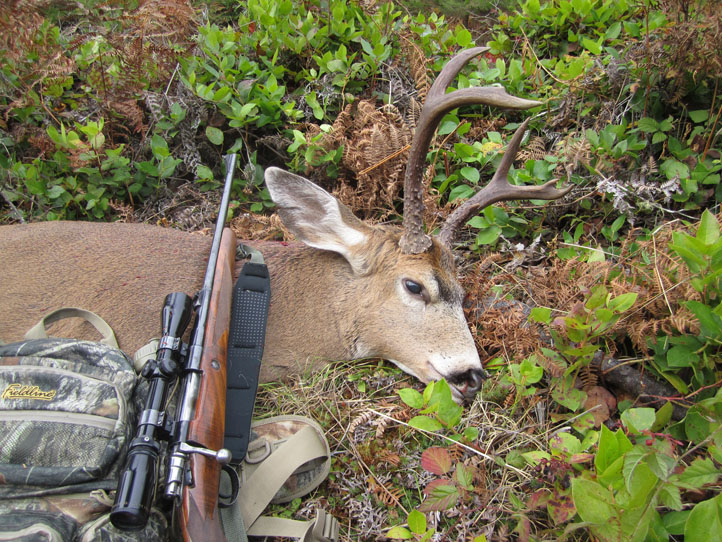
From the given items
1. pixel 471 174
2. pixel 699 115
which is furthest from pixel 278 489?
pixel 699 115

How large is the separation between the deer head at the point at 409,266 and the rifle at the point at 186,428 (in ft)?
3.10

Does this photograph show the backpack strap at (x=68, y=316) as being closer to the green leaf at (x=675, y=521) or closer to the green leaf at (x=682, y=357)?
the green leaf at (x=675, y=521)

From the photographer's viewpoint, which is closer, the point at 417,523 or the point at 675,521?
the point at 675,521

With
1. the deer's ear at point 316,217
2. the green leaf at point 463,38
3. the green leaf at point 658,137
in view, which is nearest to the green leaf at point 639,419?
the deer's ear at point 316,217

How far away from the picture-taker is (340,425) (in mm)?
3104

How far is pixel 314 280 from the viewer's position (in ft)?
12.3

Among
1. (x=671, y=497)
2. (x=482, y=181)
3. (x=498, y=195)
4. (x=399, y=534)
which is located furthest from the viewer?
(x=482, y=181)

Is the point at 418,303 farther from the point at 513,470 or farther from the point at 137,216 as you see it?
the point at 137,216

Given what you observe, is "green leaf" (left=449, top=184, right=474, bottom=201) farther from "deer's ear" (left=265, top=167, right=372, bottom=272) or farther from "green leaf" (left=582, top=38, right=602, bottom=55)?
"green leaf" (left=582, top=38, right=602, bottom=55)

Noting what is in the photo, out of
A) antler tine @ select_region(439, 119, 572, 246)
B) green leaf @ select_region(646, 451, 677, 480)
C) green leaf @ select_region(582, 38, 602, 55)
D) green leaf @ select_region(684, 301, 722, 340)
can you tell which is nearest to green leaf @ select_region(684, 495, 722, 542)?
green leaf @ select_region(646, 451, 677, 480)

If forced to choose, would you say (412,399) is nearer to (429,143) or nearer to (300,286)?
(300,286)

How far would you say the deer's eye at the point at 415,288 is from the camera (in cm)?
349

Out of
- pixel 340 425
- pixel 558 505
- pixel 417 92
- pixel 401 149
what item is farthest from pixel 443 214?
pixel 558 505

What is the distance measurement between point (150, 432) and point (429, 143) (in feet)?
7.19
